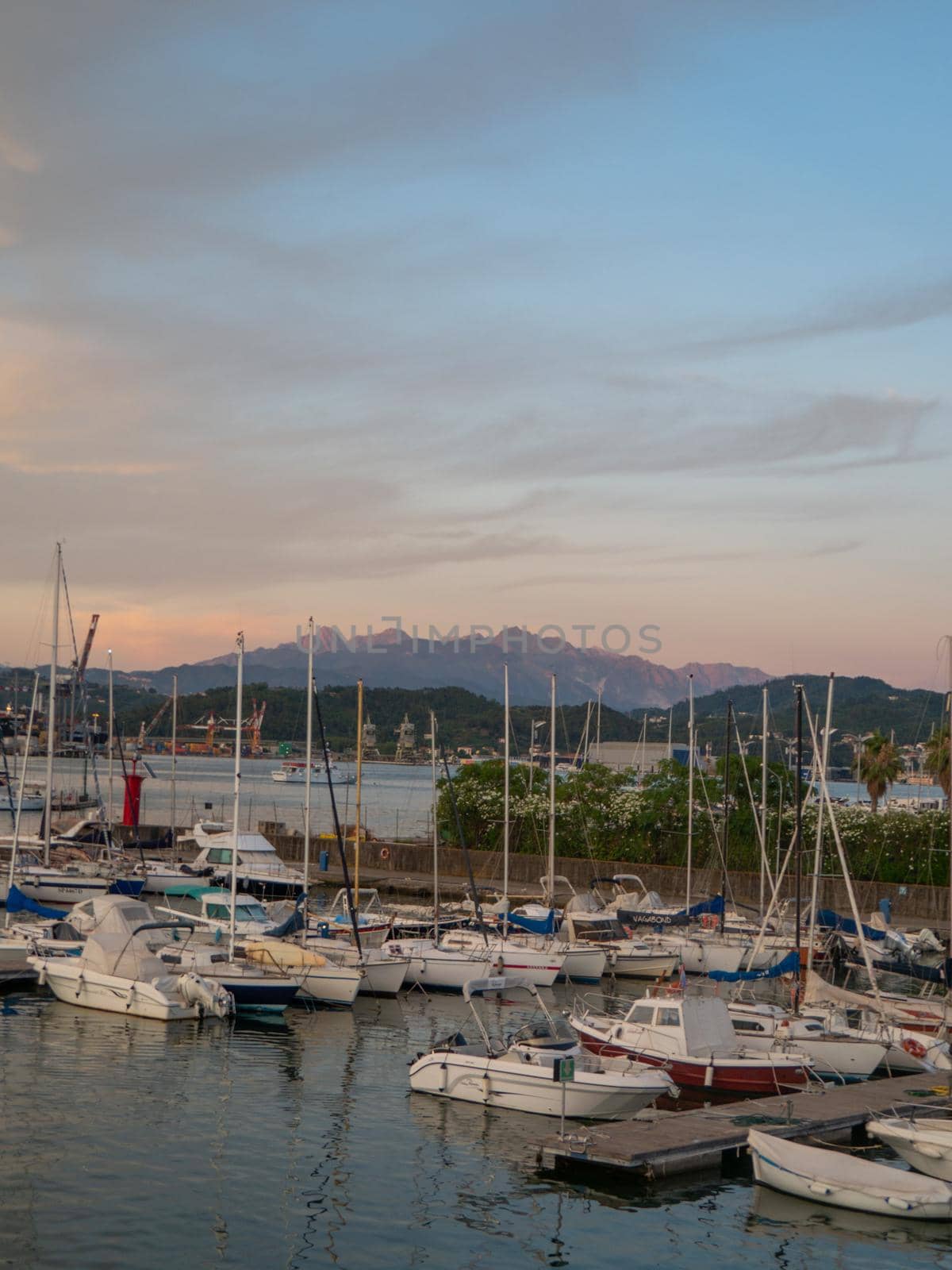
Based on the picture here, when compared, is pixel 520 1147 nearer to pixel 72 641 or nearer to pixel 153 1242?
pixel 153 1242

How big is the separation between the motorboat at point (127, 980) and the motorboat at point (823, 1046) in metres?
13.3

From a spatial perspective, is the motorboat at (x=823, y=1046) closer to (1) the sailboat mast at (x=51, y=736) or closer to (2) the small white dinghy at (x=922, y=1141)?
(2) the small white dinghy at (x=922, y=1141)

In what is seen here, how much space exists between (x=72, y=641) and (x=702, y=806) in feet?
106

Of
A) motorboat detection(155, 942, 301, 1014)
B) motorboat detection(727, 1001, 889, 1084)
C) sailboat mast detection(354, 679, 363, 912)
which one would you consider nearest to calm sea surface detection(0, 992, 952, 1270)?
motorboat detection(155, 942, 301, 1014)

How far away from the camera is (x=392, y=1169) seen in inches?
963

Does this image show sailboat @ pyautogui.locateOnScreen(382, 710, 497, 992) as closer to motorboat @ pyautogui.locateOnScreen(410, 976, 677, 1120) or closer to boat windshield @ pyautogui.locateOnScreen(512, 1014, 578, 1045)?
boat windshield @ pyautogui.locateOnScreen(512, 1014, 578, 1045)

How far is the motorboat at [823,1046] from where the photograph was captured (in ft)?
104

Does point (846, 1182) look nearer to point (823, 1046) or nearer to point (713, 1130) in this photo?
point (713, 1130)

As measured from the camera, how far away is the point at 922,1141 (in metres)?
23.9

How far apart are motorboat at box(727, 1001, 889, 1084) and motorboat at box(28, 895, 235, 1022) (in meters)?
13.3

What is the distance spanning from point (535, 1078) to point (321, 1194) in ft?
19.9

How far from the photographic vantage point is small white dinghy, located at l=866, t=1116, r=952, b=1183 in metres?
23.8

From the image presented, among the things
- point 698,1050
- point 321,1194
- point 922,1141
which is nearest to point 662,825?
point 698,1050

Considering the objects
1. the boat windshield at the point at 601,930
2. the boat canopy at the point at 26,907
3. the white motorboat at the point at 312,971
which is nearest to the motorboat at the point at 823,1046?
the white motorboat at the point at 312,971
